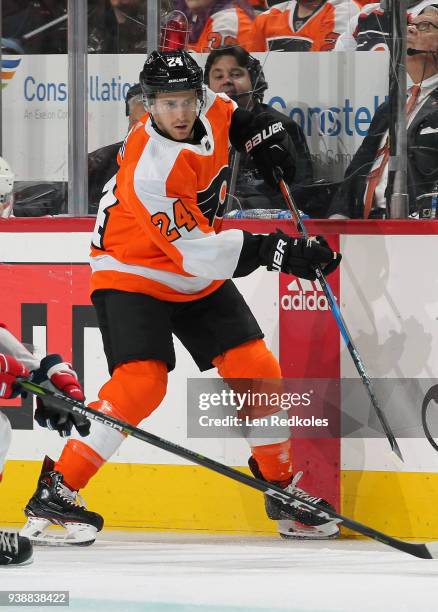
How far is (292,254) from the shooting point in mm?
3428

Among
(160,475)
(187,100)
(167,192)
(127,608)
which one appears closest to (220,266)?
(167,192)

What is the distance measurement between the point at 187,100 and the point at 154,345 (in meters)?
0.67

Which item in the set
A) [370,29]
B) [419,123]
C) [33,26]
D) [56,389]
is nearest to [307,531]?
[56,389]

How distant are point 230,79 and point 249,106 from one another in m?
0.10

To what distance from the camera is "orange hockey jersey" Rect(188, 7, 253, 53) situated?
3904 millimetres

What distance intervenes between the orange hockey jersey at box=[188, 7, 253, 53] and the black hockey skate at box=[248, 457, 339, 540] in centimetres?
129

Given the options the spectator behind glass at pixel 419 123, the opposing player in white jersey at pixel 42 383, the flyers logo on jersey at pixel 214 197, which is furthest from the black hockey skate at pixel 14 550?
the spectator behind glass at pixel 419 123

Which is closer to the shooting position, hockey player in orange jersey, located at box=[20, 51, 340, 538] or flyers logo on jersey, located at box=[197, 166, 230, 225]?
hockey player in orange jersey, located at box=[20, 51, 340, 538]

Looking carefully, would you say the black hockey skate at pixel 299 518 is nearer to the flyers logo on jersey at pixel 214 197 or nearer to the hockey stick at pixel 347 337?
the hockey stick at pixel 347 337

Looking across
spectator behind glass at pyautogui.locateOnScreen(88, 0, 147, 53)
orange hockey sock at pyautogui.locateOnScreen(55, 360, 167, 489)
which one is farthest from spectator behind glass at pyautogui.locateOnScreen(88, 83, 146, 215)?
orange hockey sock at pyautogui.locateOnScreen(55, 360, 167, 489)

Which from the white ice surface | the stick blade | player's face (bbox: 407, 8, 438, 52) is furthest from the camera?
player's face (bbox: 407, 8, 438, 52)

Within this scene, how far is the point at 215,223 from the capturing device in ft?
12.0

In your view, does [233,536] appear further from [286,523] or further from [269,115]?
[269,115]
